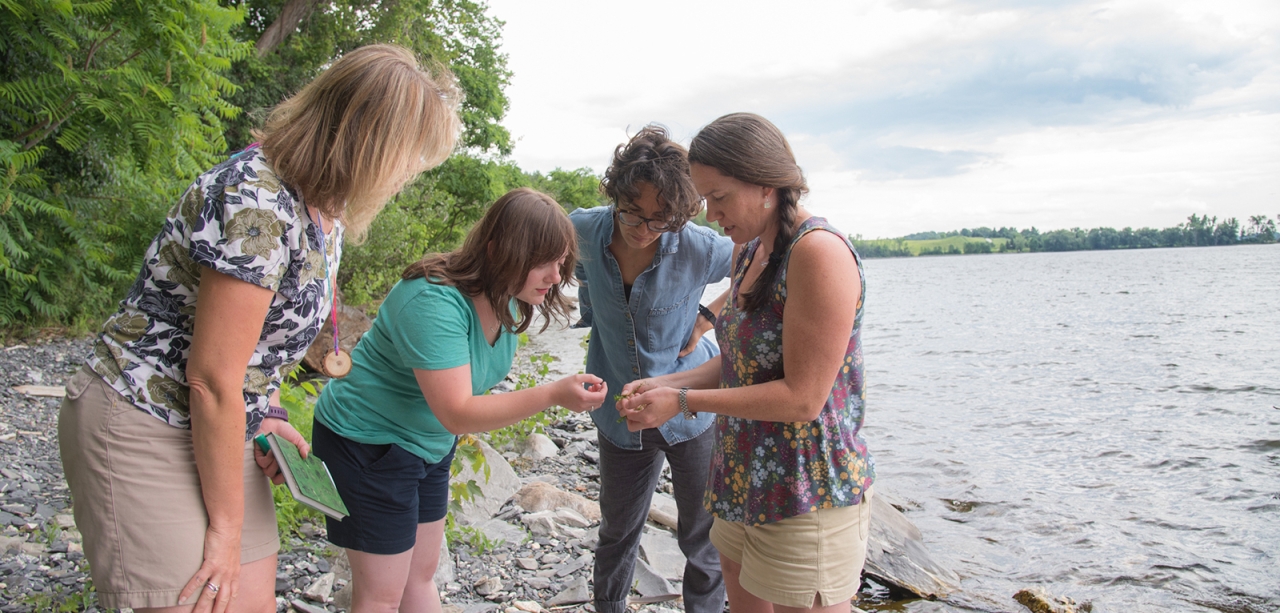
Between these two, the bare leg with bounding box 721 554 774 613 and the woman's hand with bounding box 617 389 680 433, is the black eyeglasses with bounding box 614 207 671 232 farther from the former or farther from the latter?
the bare leg with bounding box 721 554 774 613

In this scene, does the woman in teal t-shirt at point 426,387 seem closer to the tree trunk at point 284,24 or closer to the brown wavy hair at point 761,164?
the brown wavy hair at point 761,164

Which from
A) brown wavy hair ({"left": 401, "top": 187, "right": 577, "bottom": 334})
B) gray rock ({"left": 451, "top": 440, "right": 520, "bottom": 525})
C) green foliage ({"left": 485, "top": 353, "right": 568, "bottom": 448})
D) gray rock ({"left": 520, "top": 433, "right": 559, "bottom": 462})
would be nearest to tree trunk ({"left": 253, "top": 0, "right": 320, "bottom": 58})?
green foliage ({"left": 485, "top": 353, "right": 568, "bottom": 448})

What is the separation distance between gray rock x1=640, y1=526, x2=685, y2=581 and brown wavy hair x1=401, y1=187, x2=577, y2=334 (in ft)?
8.16

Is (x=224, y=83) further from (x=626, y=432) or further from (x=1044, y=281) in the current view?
(x=1044, y=281)

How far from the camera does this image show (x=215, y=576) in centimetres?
174

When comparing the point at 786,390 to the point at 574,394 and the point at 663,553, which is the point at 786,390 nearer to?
the point at 574,394

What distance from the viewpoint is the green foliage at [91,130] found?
7.68 metres

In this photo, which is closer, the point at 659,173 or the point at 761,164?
the point at 761,164

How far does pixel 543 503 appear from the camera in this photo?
17.9 ft

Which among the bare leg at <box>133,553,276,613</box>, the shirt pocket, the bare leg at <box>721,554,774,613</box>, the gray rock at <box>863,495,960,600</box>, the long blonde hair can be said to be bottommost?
the gray rock at <box>863,495,960,600</box>

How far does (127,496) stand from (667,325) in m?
2.20

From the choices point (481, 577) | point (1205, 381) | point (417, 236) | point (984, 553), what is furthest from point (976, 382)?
point (481, 577)

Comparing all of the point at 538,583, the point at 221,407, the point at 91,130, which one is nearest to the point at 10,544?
the point at 538,583

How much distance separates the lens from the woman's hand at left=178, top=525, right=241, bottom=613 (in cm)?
172
